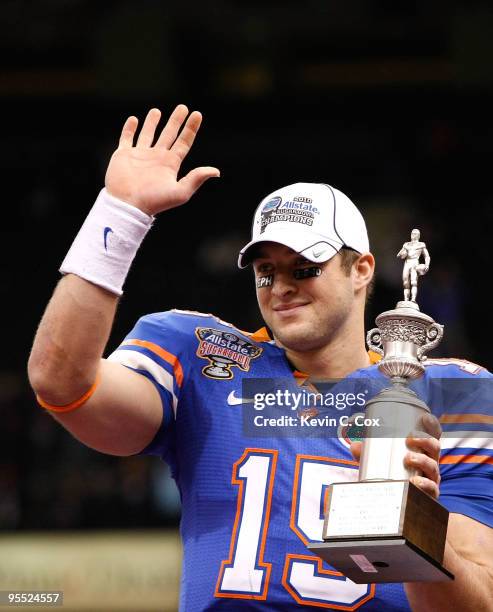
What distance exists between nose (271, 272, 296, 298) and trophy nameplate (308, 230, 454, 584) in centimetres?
42

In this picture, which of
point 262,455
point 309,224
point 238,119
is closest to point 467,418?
point 262,455

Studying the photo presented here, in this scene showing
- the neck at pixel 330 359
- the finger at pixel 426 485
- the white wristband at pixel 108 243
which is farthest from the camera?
the neck at pixel 330 359

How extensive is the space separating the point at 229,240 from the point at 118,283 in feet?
24.9

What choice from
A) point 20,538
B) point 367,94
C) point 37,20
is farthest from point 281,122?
point 20,538

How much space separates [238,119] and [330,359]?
849 cm

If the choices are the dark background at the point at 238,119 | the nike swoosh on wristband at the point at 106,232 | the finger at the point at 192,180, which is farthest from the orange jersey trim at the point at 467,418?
the dark background at the point at 238,119

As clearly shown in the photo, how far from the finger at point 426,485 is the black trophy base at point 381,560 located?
0.47ft

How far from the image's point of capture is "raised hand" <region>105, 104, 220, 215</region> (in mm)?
2727

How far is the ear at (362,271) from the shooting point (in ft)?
10.8

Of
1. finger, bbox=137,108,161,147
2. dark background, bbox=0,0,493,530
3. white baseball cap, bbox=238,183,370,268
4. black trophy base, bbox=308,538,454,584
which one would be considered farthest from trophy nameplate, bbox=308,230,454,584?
dark background, bbox=0,0,493,530

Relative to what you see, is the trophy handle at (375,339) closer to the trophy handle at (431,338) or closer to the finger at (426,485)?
the trophy handle at (431,338)

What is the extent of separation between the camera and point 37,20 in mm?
11172

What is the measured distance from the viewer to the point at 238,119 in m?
11.5

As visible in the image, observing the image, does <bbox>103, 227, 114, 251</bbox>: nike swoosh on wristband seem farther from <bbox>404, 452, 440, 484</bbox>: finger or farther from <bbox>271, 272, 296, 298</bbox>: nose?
<bbox>404, 452, 440, 484</bbox>: finger
